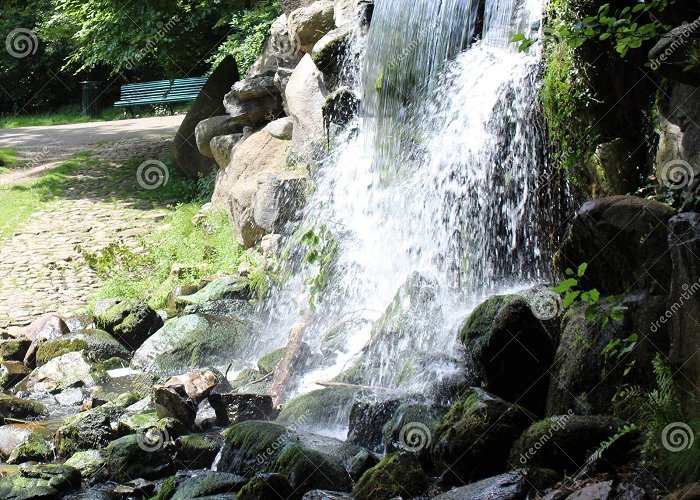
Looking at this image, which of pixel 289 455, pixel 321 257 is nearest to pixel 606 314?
pixel 289 455

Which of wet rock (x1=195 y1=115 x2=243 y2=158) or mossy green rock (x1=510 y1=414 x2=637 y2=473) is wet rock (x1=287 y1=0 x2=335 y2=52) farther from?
mossy green rock (x1=510 y1=414 x2=637 y2=473)

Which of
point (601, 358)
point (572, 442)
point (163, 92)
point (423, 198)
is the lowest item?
point (572, 442)

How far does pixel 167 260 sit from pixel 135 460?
242 inches

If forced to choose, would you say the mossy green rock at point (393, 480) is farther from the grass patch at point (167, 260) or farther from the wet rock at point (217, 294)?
the grass patch at point (167, 260)

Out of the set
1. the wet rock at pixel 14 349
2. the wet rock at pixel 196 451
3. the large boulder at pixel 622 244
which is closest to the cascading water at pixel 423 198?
the wet rock at pixel 196 451

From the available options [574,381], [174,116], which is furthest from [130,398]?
[174,116]

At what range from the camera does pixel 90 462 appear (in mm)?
6523

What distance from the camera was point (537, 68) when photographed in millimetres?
7609

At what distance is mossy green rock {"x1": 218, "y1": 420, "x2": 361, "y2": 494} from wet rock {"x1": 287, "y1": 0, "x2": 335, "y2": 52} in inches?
290

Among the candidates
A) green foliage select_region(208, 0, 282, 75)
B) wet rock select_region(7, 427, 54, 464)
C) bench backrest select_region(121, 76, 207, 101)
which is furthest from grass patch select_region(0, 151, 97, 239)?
wet rock select_region(7, 427, 54, 464)

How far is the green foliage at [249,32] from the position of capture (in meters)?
15.0

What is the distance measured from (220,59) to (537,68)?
9.63 meters

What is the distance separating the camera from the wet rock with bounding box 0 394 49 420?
781 cm

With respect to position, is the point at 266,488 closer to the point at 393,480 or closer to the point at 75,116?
the point at 393,480
